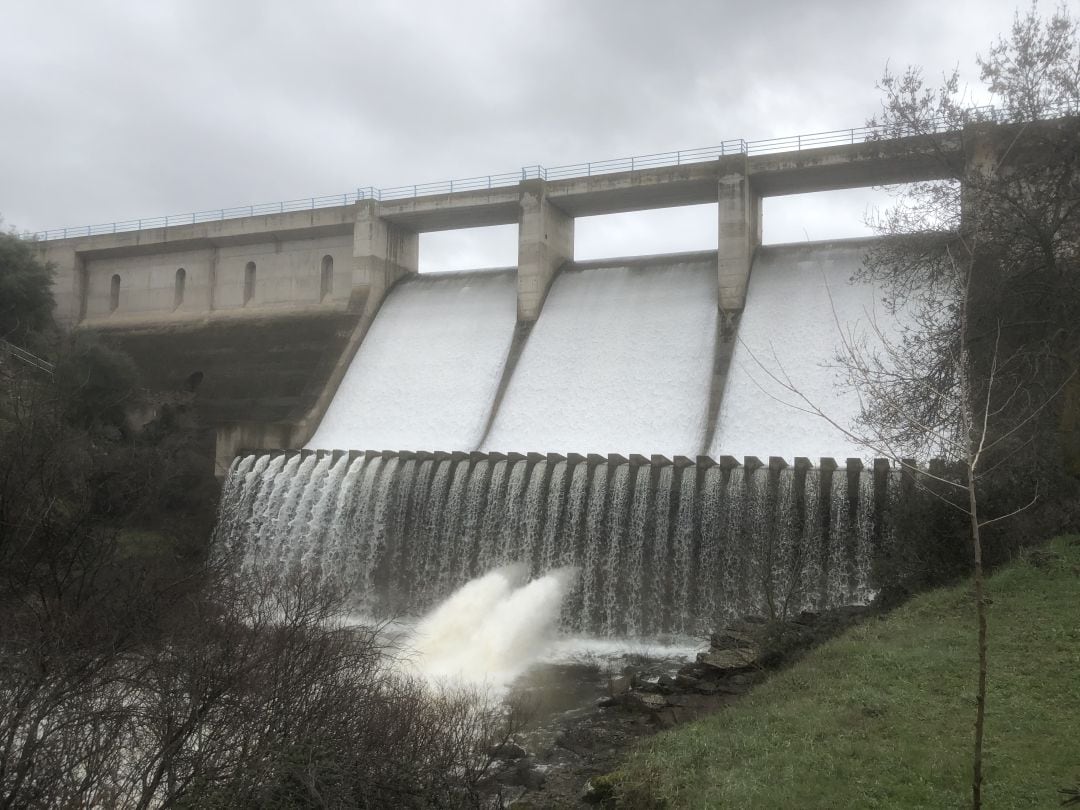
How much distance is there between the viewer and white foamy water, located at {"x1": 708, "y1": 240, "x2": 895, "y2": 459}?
20453 mm

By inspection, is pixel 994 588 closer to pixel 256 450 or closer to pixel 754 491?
pixel 754 491

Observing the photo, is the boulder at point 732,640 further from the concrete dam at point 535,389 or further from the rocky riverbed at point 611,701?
the concrete dam at point 535,389

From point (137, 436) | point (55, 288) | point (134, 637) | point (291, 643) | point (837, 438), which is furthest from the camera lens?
point (55, 288)

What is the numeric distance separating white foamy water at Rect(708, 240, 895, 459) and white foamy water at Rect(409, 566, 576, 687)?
5.29 m

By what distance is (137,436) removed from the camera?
90.6 ft

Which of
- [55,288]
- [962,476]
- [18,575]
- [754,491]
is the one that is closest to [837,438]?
[754,491]

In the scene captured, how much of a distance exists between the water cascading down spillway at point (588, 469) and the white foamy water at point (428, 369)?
2.6 inches

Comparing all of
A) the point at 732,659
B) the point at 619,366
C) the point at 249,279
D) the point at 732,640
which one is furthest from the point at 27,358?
the point at 732,659

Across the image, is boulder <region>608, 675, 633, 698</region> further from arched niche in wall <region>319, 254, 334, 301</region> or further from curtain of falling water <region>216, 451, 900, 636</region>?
arched niche in wall <region>319, 254, 334, 301</region>

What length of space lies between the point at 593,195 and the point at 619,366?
5.70 meters

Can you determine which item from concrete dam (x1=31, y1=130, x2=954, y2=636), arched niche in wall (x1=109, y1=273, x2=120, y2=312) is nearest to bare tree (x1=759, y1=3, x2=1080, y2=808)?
concrete dam (x1=31, y1=130, x2=954, y2=636)

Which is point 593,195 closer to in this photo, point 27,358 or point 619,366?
point 619,366

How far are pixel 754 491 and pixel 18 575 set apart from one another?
11.3m

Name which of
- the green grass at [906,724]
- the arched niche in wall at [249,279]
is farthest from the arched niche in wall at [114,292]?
the green grass at [906,724]
